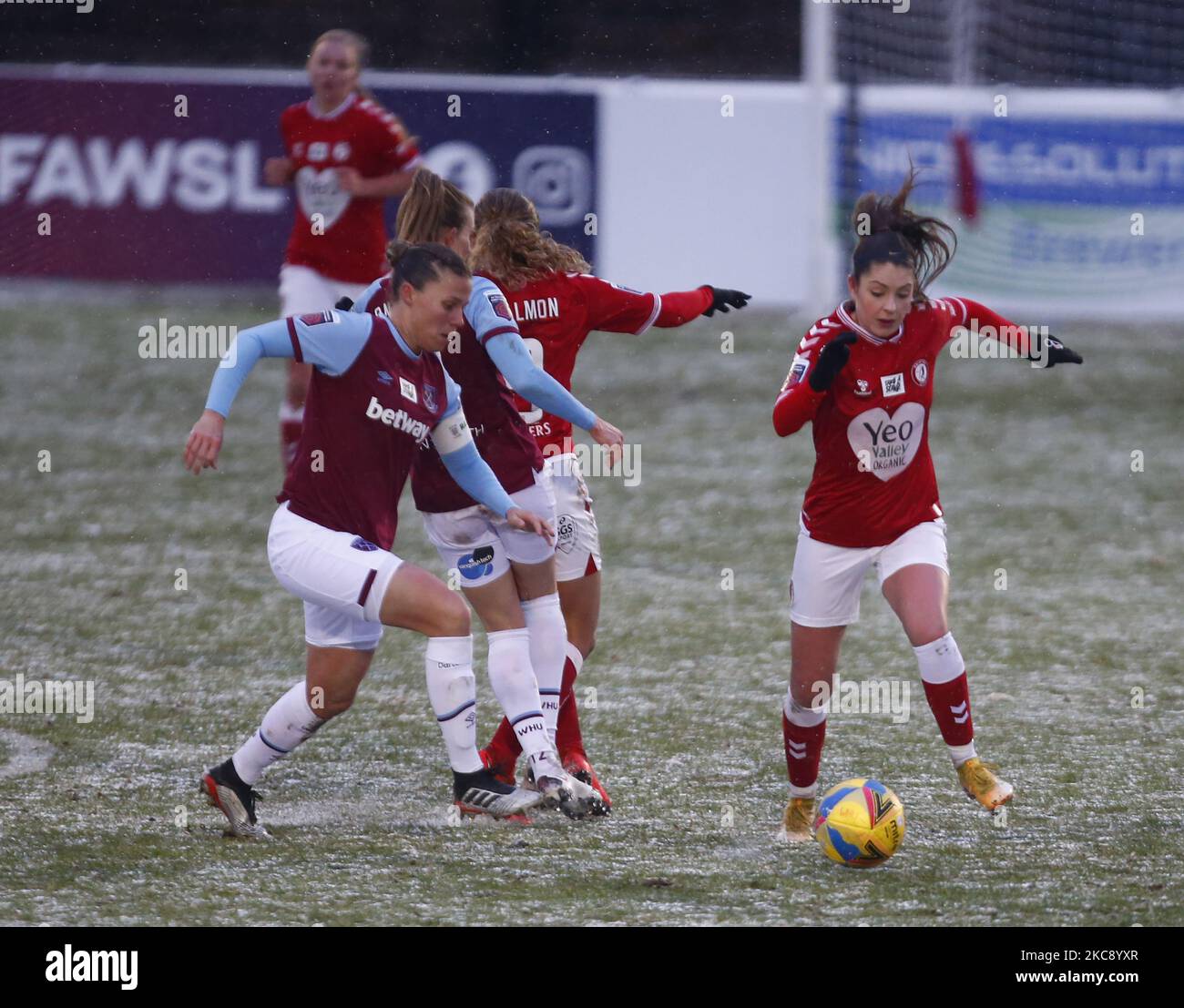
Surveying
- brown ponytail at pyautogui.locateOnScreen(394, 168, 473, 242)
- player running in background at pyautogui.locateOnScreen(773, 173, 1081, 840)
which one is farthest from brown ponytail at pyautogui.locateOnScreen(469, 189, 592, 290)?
player running in background at pyautogui.locateOnScreen(773, 173, 1081, 840)

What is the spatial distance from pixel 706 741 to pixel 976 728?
958 millimetres

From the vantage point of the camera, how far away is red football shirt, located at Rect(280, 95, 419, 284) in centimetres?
970

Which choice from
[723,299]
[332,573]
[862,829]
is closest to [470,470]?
[332,573]

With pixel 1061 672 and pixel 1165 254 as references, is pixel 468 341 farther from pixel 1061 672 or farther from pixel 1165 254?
pixel 1165 254

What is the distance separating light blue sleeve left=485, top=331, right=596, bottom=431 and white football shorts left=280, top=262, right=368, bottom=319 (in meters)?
4.73

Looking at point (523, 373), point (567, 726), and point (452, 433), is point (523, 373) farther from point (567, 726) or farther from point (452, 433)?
point (567, 726)

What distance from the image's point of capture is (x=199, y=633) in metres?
7.58

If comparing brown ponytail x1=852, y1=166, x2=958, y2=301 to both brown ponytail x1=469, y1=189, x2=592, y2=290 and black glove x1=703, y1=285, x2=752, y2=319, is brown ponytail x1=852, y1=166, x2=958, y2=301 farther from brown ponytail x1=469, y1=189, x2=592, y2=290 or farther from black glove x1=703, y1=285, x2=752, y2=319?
brown ponytail x1=469, y1=189, x2=592, y2=290

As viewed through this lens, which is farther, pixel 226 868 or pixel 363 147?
pixel 363 147

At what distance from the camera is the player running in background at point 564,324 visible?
5.48 meters

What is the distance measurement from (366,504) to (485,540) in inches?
17.3

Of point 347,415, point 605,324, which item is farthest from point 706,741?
point 347,415

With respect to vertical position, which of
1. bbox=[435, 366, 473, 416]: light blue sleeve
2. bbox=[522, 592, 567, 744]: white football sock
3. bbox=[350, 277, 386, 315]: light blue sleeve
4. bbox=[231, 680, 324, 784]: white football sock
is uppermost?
bbox=[350, 277, 386, 315]: light blue sleeve

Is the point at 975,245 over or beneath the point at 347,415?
over
